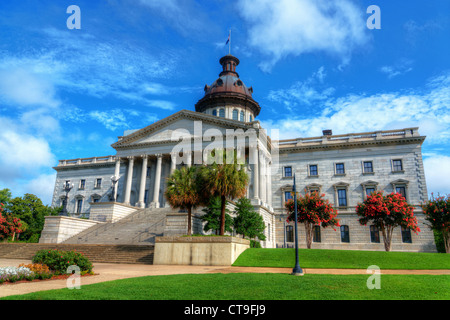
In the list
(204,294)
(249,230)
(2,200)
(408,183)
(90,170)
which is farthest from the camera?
(90,170)

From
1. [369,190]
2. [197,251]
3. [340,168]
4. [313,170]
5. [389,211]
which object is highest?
[340,168]

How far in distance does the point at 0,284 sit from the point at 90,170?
53386 millimetres

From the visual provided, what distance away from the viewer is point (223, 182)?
80.0ft

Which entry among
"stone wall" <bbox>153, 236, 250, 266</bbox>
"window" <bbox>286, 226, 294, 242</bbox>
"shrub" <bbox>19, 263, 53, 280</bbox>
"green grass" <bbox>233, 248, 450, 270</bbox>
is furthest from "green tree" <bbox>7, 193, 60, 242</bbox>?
"shrub" <bbox>19, 263, 53, 280</bbox>

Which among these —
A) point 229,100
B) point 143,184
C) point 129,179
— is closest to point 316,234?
point 143,184

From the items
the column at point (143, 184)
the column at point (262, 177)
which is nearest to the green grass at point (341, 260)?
the column at point (262, 177)

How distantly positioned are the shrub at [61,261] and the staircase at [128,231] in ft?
48.1

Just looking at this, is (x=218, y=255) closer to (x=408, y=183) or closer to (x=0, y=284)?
(x=0, y=284)

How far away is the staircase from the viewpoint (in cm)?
3191

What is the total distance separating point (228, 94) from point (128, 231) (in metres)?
32.9

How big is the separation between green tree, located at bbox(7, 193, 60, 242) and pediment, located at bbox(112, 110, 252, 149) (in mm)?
16621

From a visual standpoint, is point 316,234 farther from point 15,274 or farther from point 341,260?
point 15,274
